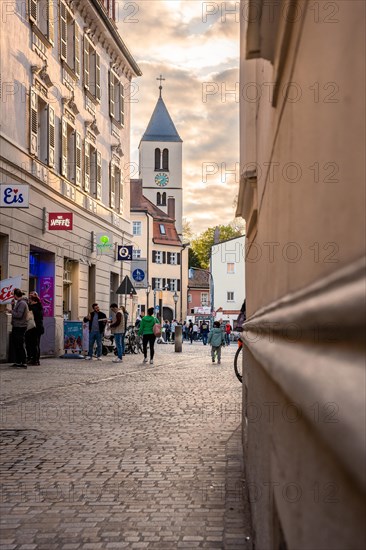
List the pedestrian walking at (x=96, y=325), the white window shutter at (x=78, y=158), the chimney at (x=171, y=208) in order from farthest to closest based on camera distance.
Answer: the chimney at (x=171, y=208)
the white window shutter at (x=78, y=158)
the pedestrian walking at (x=96, y=325)

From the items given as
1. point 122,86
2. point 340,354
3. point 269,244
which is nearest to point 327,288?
point 340,354

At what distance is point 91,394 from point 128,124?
25499 millimetres

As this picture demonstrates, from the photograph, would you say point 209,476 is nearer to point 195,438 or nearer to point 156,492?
point 156,492

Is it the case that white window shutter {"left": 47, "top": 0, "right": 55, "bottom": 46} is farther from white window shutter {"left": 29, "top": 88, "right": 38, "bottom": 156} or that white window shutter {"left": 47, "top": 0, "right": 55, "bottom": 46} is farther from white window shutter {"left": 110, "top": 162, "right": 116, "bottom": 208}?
white window shutter {"left": 110, "top": 162, "right": 116, "bottom": 208}

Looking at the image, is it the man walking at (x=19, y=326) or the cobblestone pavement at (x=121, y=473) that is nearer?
the cobblestone pavement at (x=121, y=473)

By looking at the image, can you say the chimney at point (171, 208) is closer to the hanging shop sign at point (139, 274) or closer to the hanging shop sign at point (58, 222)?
the hanging shop sign at point (139, 274)

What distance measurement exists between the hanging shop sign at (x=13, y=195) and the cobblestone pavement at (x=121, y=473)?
8.21 m

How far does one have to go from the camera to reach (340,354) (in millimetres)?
807

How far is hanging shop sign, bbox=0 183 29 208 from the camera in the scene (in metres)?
18.7

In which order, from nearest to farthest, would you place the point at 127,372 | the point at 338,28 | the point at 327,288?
1. the point at 327,288
2. the point at 338,28
3. the point at 127,372

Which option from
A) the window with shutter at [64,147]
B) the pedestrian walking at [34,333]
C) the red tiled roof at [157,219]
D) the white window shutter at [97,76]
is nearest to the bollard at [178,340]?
the white window shutter at [97,76]

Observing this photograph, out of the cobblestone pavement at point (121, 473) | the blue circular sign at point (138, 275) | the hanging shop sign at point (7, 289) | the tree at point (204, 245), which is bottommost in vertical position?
the cobblestone pavement at point (121, 473)

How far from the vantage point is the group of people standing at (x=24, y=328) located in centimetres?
1827

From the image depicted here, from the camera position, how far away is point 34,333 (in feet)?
64.3
